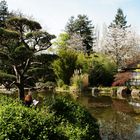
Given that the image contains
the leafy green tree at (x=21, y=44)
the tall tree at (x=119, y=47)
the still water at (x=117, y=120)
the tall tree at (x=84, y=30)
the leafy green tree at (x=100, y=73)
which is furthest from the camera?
the tall tree at (x=84, y=30)

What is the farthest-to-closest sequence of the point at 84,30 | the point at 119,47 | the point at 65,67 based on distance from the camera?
the point at 84,30
the point at 119,47
the point at 65,67

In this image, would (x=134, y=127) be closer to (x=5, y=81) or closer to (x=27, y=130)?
(x=5, y=81)

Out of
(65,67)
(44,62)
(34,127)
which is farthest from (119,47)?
(34,127)

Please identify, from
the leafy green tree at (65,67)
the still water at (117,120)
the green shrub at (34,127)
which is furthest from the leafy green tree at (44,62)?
the leafy green tree at (65,67)

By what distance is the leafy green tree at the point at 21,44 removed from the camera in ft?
60.2

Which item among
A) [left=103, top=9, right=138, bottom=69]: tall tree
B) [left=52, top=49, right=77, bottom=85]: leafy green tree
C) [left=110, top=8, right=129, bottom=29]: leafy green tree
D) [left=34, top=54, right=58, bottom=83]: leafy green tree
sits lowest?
[left=34, top=54, right=58, bottom=83]: leafy green tree

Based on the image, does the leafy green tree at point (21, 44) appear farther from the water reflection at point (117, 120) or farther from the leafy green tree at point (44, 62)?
the water reflection at point (117, 120)

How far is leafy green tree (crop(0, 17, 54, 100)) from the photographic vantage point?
18359 millimetres

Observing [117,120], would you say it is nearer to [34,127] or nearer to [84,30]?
[34,127]

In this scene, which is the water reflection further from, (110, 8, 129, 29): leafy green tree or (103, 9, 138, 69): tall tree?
(110, 8, 129, 29): leafy green tree

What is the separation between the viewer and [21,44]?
64.1 feet

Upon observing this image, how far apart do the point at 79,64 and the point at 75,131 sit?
38596 mm

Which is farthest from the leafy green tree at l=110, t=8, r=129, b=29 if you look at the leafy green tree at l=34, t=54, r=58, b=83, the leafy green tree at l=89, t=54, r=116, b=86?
the leafy green tree at l=34, t=54, r=58, b=83

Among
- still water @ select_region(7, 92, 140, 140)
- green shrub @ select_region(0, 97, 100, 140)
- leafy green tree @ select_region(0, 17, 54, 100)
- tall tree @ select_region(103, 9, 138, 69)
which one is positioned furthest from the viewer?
tall tree @ select_region(103, 9, 138, 69)
